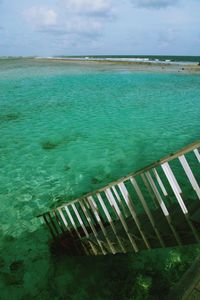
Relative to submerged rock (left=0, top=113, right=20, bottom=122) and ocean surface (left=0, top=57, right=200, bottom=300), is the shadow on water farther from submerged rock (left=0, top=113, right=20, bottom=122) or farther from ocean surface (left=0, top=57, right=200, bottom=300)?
submerged rock (left=0, top=113, right=20, bottom=122)

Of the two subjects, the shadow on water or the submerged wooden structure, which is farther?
the shadow on water

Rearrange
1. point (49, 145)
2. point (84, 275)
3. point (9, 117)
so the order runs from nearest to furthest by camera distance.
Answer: point (84, 275)
point (49, 145)
point (9, 117)

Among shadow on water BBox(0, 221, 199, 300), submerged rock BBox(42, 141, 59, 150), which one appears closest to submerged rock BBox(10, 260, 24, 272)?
shadow on water BBox(0, 221, 199, 300)

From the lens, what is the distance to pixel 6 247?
246 inches

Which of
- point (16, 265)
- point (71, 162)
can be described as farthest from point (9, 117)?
point (16, 265)

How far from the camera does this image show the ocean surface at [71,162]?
5.34 metres

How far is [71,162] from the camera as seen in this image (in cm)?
1094

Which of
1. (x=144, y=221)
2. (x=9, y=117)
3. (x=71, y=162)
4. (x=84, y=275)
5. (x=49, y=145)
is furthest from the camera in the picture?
(x=9, y=117)

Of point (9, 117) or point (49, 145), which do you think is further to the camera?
point (9, 117)

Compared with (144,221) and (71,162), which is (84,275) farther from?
(71,162)

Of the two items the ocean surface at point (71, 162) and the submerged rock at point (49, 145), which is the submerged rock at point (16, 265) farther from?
the submerged rock at point (49, 145)

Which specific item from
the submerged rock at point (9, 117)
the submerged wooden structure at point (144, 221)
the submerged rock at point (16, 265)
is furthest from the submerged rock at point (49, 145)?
the submerged rock at point (16, 265)

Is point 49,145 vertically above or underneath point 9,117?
underneath

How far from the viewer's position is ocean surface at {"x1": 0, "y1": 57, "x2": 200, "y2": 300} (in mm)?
5344
